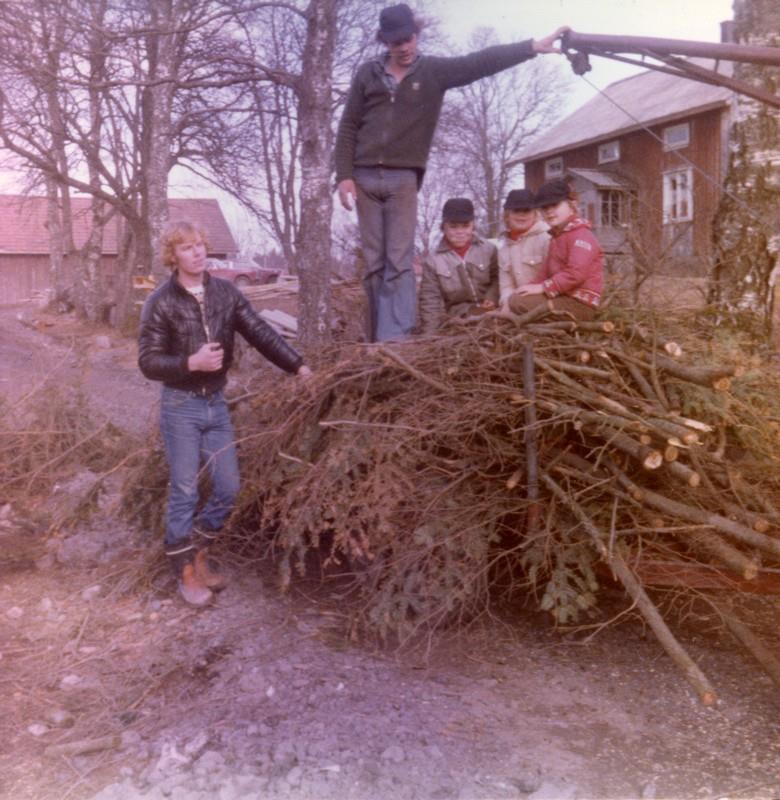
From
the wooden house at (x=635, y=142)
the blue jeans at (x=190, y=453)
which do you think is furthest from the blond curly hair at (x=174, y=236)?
the wooden house at (x=635, y=142)

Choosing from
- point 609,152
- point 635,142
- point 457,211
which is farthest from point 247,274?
point 457,211

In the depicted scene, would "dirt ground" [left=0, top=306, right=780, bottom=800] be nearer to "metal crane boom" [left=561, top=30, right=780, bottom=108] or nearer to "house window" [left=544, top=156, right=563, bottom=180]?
"metal crane boom" [left=561, top=30, right=780, bottom=108]

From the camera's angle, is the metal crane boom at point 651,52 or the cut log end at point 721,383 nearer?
the cut log end at point 721,383

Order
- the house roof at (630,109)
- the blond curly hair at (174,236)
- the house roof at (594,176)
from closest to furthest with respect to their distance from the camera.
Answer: the blond curly hair at (174,236)
the house roof at (630,109)
the house roof at (594,176)

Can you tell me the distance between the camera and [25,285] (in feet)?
144

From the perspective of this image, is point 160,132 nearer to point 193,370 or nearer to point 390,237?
point 390,237

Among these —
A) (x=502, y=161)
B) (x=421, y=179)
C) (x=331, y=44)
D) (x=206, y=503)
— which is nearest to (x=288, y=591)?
(x=206, y=503)

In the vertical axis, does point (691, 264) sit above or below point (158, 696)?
above

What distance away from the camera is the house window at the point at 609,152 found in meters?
26.9

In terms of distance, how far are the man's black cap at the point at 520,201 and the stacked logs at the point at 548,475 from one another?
93 cm

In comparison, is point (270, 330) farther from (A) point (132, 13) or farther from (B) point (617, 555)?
(A) point (132, 13)

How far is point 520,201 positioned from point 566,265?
1.99 ft

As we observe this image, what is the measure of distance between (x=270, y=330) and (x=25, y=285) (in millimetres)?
42816

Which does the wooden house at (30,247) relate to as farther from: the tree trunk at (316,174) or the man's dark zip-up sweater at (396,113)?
the man's dark zip-up sweater at (396,113)
